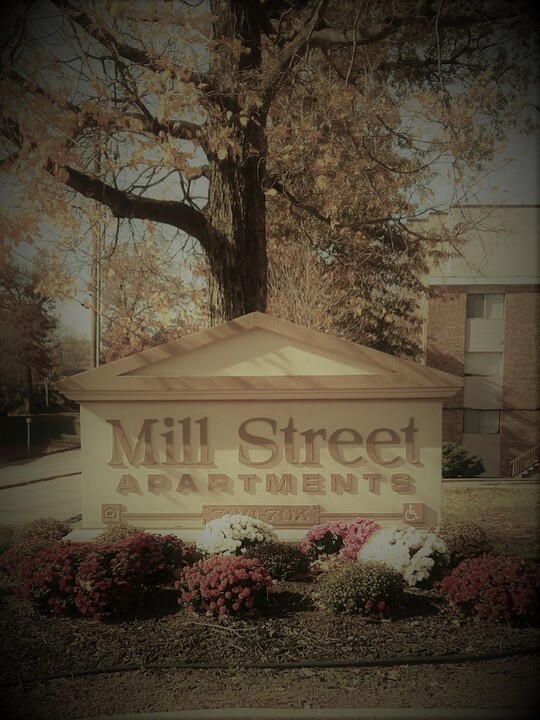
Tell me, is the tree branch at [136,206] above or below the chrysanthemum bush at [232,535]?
above

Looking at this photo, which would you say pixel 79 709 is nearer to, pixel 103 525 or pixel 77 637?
pixel 77 637

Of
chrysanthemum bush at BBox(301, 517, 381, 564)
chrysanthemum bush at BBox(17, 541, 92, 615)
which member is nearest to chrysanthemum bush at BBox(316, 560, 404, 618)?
chrysanthemum bush at BBox(301, 517, 381, 564)

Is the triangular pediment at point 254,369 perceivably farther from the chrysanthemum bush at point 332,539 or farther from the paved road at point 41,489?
the chrysanthemum bush at point 332,539

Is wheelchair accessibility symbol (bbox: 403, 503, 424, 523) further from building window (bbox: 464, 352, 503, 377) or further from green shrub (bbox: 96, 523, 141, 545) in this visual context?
green shrub (bbox: 96, 523, 141, 545)

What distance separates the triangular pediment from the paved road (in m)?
0.82

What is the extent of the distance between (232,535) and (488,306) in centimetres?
323

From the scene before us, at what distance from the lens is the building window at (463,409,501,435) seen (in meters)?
5.32

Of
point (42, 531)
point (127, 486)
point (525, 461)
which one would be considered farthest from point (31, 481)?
point (525, 461)

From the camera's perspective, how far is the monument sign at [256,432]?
4949 mm

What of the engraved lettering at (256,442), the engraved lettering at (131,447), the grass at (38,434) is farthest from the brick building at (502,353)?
the grass at (38,434)

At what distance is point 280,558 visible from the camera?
487 cm

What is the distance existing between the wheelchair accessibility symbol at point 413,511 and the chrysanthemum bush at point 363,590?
65 cm

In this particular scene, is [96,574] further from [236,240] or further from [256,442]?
[236,240]

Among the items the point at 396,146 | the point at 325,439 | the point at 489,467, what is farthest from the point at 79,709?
the point at 396,146
